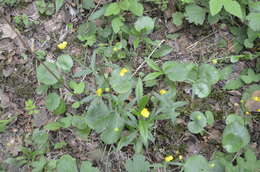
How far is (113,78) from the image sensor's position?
7.74ft

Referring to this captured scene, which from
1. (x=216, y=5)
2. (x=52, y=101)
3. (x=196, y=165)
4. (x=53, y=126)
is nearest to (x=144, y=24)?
(x=216, y=5)

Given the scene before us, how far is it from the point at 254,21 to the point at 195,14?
1.75 feet

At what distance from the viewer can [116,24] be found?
266 cm

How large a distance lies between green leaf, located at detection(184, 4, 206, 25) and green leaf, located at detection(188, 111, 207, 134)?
95 cm

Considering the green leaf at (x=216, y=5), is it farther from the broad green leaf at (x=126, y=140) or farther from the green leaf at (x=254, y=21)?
the broad green leaf at (x=126, y=140)

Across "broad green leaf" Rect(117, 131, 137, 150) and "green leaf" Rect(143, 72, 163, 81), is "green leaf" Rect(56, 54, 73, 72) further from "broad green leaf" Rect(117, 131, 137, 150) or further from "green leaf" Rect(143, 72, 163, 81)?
"broad green leaf" Rect(117, 131, 137, 150)

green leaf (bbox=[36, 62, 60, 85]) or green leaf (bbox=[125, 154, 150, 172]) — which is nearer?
green leaf (bbox=[125, 154, 150, 172])

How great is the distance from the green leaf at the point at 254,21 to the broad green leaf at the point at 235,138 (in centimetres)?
89

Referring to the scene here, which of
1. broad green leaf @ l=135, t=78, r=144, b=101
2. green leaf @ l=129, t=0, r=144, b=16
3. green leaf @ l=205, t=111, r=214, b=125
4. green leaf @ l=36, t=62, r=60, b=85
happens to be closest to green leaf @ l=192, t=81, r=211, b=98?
green leaf @ l=205, t=111, r=214, b=125

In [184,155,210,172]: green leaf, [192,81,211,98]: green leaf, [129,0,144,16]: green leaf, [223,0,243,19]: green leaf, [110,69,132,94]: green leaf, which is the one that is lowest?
[184,155,210,172]: green leaf

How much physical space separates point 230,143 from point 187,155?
0.37 metres

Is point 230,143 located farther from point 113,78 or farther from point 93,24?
point 93,24

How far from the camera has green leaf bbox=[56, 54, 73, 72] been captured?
253 cm

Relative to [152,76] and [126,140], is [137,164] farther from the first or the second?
[152,76]
